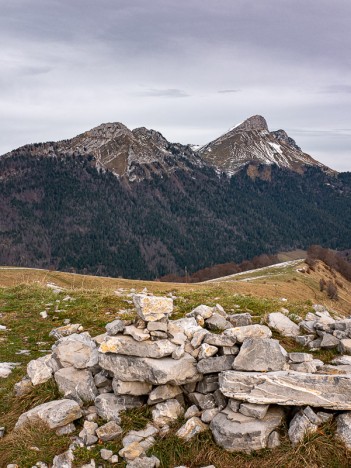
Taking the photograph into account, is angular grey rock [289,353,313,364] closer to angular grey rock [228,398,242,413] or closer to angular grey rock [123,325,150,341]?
angular grey rock [228,398,242,413]

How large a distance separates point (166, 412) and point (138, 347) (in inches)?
69.2

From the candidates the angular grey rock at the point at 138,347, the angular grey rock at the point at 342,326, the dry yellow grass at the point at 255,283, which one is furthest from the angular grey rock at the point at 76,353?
the dry yellow grass at the point at 255,283

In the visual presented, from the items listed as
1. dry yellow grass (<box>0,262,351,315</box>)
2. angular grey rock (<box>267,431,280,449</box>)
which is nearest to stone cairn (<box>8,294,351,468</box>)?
angular grey rock (<box>267,431,280,449</box>)

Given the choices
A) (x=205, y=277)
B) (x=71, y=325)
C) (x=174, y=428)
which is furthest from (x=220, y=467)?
(x=205, y=277)

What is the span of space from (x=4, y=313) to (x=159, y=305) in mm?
10690

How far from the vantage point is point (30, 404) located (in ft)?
37.2

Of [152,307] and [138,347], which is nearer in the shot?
[138,347]

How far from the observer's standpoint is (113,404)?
10.8 m

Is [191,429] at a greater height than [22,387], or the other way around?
[22,387]

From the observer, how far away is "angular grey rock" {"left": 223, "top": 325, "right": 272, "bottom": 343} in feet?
36.2

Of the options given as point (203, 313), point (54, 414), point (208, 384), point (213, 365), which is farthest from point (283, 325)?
point (54, 414)

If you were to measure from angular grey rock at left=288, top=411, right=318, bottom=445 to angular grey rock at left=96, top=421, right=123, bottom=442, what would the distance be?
405 centimetres

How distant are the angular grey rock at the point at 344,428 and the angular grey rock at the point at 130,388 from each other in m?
4.67

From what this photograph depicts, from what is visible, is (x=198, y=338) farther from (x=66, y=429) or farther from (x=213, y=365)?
(x=66, y=429)
